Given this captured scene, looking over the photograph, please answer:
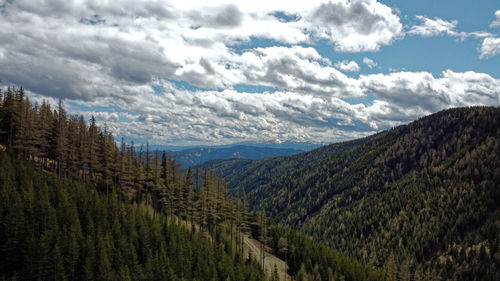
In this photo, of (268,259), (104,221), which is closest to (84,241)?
(104,221)

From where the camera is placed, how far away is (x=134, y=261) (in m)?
64.5

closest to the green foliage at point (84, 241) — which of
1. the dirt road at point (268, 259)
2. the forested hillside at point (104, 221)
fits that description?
the forested hillside at point (104, 221)

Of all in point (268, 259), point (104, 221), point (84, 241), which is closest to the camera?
point (84, 241)

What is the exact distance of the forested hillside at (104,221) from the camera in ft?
190

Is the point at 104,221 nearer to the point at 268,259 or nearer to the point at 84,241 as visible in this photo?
the point at 84,241

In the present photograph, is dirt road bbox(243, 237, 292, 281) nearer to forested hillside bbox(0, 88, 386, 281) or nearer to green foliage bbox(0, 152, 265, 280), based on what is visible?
forested hillside bbox(0, 88, 386, 281)

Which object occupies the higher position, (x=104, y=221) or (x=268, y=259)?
(x=104, y=221)

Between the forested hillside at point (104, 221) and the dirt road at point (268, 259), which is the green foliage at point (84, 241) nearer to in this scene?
the forested hillside at point (104, 221)

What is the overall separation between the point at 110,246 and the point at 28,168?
1537 inches

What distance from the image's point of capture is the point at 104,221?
70562 mm

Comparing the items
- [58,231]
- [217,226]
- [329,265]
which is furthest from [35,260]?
[329,265]

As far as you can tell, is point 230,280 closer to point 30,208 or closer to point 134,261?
point 134,261

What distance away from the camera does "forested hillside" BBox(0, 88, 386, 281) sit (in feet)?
190

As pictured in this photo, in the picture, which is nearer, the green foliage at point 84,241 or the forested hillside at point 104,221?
the green foliage at point 84,241
